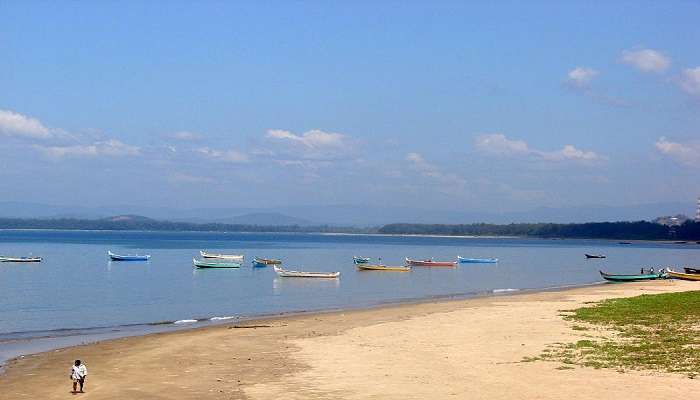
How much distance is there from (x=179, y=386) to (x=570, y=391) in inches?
401

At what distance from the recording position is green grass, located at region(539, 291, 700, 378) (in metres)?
22.4

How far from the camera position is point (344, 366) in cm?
2459

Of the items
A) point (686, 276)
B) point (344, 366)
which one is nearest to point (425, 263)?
point (686, 276)

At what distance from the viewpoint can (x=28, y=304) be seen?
54.7m

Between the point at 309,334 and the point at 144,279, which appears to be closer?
the point at 309,334

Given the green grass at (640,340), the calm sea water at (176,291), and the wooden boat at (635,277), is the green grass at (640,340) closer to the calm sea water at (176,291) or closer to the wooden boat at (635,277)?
the calm sea water at (176,291)

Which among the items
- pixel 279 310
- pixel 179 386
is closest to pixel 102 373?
pixel 179 386

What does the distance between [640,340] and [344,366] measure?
32.4ft

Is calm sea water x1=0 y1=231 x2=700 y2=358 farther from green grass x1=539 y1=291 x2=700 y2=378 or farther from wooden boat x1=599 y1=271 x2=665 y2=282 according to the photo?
green grass x1=539 y1=291 x2=700 y2=378

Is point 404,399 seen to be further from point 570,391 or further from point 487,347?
point 487,347

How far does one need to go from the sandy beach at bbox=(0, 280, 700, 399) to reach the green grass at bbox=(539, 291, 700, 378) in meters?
0.91

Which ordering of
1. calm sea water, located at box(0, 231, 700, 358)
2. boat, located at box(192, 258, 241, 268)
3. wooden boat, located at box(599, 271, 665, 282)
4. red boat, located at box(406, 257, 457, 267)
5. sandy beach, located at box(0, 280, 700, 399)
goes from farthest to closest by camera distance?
red boat, located at box(406, 257, 457, 267) < boat, located at box(192, 258, 241, 268) < wooden boat, located at box(599, 271, 665, 282) < calm sea water, located at box(0, 231, 700, 358) < sandy beach, located at box(0, 280, 700, 399)

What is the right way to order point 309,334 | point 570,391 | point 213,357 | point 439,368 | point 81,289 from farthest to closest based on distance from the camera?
point 81,289 → point 309,334 → point 213,357 → point 439,368 → point 570,391

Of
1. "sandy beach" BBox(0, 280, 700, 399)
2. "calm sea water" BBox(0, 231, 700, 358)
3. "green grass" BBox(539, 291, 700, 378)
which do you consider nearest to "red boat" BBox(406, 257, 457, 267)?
"calm sea water" BBox(0, 231, 700, 358)
